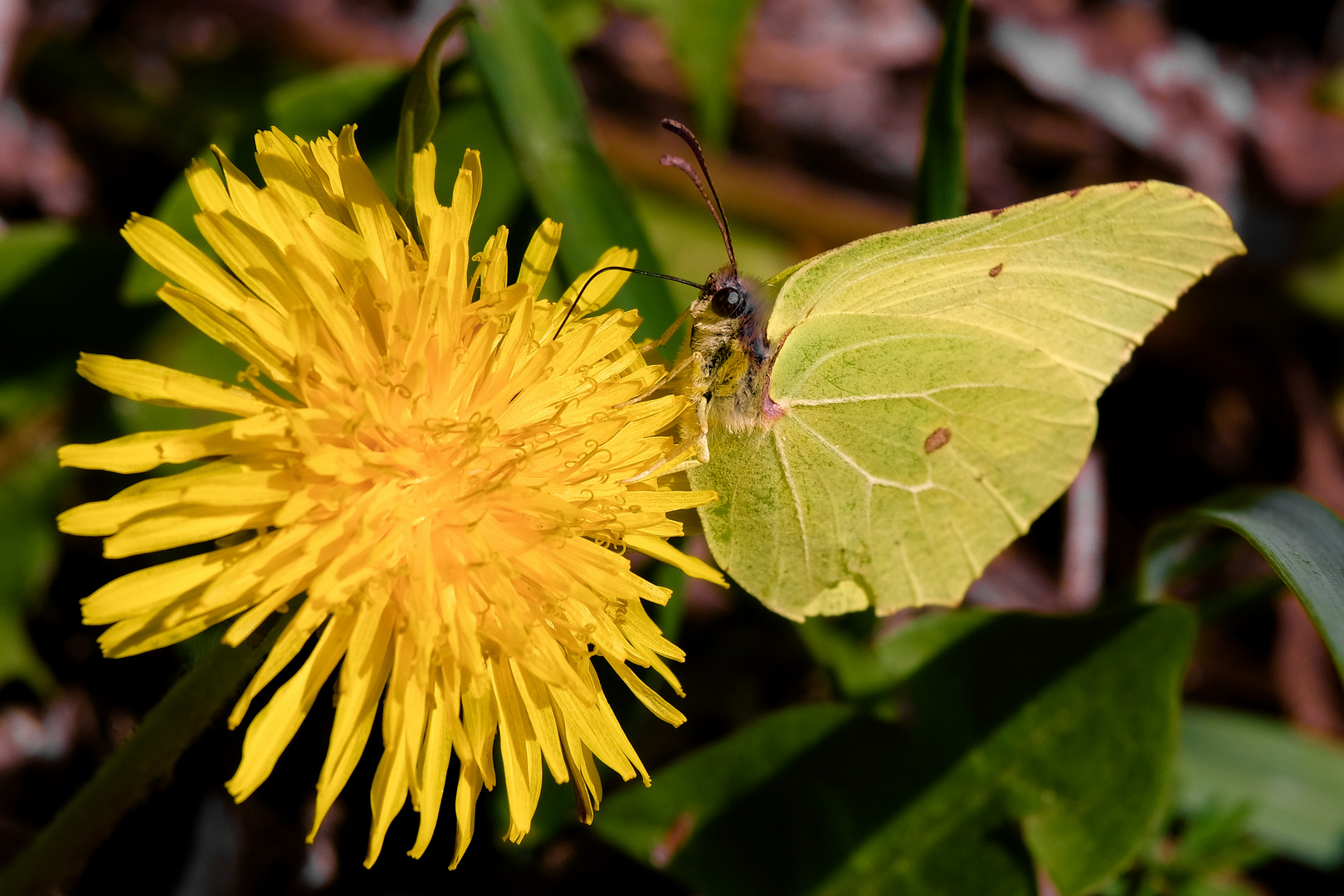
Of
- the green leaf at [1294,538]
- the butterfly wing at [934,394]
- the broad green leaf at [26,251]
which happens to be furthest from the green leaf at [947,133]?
the broad green leaf at [26,251]

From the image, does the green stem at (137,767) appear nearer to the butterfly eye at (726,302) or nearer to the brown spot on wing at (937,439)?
the butterfly eye at (726,302)

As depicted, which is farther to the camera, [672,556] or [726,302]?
[726,302]

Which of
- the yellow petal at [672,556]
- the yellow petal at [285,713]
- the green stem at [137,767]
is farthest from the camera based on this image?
the yellow petal at [672,556]

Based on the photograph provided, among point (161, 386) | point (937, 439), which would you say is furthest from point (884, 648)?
point (161, 386)

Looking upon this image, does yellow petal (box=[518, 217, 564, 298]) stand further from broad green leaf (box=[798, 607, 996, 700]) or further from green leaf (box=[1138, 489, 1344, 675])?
green leaf (box=[1138, 489, 1344, 675])

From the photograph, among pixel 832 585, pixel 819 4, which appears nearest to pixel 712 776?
pixel 832 585

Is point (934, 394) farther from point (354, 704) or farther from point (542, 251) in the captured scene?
point (354, 704)
